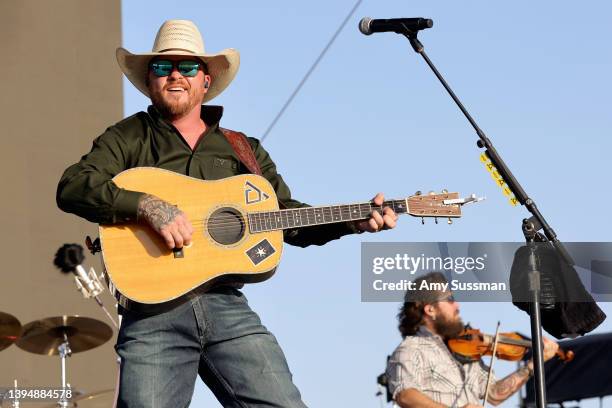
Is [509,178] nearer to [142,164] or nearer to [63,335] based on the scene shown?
[142,164]

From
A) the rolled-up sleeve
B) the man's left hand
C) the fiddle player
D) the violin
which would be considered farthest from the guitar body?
the violin

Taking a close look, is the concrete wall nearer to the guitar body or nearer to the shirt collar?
the shirt collar

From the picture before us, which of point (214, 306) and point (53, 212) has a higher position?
point (53, 212)

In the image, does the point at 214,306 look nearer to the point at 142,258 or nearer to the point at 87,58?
the point at 142,258

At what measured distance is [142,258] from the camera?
15.4 ft

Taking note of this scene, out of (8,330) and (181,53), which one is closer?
(181,53)

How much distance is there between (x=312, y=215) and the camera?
16.1 ft

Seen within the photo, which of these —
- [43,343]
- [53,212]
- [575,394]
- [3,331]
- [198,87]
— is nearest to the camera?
[198,87]

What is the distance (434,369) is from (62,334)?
374 centimetres

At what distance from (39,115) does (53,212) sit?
37.5 inches

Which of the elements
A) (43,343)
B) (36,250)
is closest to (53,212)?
(36,250)

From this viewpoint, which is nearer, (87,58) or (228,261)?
(228,261)

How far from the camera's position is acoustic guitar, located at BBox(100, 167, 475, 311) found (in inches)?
183

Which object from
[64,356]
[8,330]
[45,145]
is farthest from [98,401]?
[45,145]
